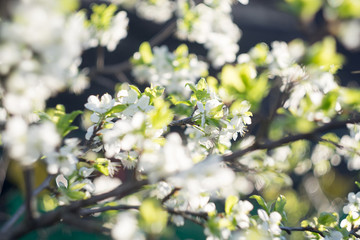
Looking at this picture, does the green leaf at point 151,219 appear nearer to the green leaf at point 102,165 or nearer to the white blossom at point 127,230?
the white blossom at point 127,230

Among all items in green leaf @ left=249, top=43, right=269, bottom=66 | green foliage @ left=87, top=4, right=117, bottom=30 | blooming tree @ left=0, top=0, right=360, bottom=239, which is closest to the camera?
blooming tree @ left=0, top=0, right=360, bottom=239

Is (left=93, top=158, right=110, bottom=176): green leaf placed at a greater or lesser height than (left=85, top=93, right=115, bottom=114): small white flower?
lesser

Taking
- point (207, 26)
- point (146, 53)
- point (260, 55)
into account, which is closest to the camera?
point (260, 55)

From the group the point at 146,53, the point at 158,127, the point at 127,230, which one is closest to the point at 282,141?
the point at 158,127

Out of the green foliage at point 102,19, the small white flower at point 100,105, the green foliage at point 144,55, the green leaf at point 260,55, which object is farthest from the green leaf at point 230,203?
the green foliage at point 102,19

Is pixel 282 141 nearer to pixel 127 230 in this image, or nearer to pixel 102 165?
pixel 127 230

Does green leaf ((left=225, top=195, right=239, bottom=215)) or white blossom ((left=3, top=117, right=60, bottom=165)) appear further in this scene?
green leaf ((left=225, top=195, right=239, bottom=215))

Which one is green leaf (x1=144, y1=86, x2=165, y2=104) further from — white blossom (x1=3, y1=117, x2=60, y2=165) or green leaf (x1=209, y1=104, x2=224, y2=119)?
white blossom (x1=3, y1=117, x2=60, y2=165)

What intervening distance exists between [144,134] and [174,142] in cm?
10

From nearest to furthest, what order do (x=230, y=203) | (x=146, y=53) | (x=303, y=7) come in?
(x=303, y=7), (x=230, y=203), (x=146, y=53)

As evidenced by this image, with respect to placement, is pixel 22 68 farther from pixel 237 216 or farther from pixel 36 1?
pixel 237 216

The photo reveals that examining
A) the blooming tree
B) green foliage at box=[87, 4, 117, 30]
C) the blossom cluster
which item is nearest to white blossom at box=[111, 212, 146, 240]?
the blooming tree

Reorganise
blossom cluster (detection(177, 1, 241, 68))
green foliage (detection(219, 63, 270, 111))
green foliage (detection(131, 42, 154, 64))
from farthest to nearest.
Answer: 1. blossom cluster (detection(177, 1, 241, 68))
2. green foliage (detection(131, 42, 154, 64))
3. green foliage (detection(219, 63, 270, 111))

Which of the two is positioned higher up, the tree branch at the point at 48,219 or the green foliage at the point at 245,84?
the green foliage at the point at 245,84
